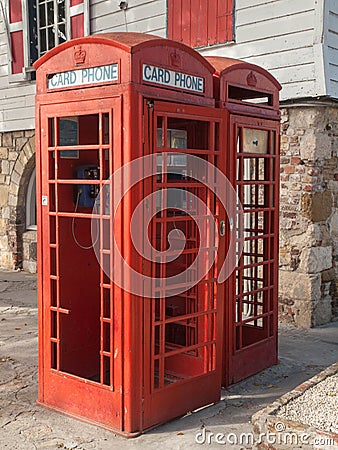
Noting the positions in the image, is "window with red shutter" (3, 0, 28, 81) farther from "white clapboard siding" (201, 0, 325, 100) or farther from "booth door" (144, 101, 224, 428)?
"booth door" (144, 101, 224, 428)

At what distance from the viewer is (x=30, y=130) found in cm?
1090

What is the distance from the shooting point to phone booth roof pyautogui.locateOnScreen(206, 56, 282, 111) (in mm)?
4949

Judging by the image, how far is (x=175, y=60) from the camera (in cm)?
438

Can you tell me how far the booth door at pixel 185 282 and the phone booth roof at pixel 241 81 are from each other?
347 mm

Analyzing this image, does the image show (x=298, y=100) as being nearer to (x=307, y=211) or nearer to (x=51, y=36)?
(x=307, y=211)

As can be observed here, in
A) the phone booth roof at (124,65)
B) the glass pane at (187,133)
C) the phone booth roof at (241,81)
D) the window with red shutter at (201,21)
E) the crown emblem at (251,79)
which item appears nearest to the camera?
the phone booth roof at (124,65)

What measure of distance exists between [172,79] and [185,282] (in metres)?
1.69

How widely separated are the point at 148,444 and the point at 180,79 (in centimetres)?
262

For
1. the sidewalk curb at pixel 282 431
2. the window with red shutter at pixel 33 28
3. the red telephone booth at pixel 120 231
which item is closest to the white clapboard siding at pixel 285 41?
the red telephone booth at pixel 120 231

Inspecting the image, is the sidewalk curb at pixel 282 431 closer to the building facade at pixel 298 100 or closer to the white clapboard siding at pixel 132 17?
the building facade at pixel 298 100

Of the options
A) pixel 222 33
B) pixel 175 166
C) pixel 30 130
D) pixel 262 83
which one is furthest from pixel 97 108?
pixel 30 130

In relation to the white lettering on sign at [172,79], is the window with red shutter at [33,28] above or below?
above

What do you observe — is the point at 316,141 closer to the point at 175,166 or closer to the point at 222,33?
the point at 222,33

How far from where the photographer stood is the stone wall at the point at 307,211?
7102 millimetres
